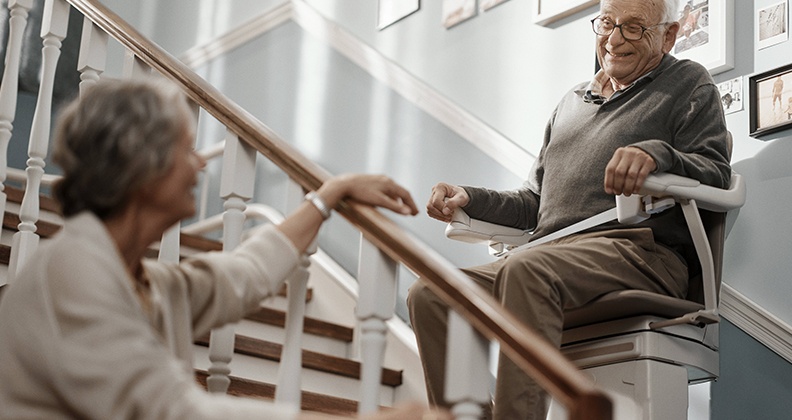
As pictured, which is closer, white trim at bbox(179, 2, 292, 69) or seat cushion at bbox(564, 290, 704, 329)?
seat cushion at bbox(564, 290, 704, 329)

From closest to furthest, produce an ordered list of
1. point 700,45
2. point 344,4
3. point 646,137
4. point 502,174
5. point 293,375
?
1. point 293,375
2. point 646,137
3. point 700,45
4. point 502,174
5. point 344,4

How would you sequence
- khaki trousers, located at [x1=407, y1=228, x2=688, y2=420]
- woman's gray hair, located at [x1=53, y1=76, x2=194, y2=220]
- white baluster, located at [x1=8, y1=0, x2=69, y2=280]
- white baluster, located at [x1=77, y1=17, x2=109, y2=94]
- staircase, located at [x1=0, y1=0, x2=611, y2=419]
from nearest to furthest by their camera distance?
woman's gray hair, located at [x1=53, y1=76, x2=194, y2=220] < staircase, located at [x1=0, y1=0, x2=611, y2=419] < khaki trousers, located at [x1=407, y1=228, x2=688, y2=420] < white baluster, located at [x1=8, y1=0, x2=69, y2=280] < white baluster, located at [x1=77, y1=17, x2=109, y2=94]

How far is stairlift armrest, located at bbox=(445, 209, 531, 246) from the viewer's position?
98.9 inches

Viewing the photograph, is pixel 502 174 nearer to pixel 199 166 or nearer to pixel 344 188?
pixel 344 188

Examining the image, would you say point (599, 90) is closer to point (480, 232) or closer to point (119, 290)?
point (480, 232)

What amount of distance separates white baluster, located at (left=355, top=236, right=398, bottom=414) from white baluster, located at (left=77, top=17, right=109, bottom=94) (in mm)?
1113

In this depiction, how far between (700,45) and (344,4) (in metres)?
1.86

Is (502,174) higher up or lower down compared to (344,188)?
higher up

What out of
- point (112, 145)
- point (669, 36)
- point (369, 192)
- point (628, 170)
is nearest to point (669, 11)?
point (669, 36)

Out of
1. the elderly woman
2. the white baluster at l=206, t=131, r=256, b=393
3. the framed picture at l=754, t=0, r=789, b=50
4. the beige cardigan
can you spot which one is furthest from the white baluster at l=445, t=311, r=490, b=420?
the framed picture at l=754, t=0, r=789, b=50

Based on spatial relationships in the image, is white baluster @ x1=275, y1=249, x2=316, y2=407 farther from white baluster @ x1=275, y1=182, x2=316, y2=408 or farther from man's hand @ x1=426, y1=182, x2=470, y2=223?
man's hand @ x1=426, y1=182, x2=470, y2=223

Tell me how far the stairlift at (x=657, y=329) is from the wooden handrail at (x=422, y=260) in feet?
1.31

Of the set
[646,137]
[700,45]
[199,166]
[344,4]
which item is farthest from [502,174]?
[199,166]

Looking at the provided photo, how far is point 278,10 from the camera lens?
15.0 ft
